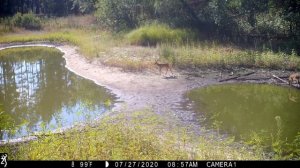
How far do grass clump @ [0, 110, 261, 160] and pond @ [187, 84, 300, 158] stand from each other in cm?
106

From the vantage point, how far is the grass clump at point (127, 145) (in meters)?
8.05

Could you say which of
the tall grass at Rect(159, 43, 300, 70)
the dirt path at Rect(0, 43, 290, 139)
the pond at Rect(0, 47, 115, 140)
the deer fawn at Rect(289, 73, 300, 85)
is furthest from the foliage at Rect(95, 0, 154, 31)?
the deer fawn at Rect(289, 73, 300, 85)

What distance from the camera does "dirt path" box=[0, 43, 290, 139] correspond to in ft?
42.6

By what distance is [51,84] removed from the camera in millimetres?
17234

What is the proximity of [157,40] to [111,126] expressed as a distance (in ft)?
43.4

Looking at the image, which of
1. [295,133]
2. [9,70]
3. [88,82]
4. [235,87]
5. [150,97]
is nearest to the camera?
[295,133]

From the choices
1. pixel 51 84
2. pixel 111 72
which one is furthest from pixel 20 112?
pixel 111 72

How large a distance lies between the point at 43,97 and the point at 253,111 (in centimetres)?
833

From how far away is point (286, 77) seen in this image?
16344 mm

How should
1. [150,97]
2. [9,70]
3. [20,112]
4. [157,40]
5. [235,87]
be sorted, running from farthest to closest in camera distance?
[157,40]
[9,70]
[235,87]
[150,97]
[20,112]

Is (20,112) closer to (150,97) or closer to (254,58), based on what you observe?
(150,97)

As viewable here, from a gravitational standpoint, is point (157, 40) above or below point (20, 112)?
above

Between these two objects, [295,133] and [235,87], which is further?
[235,87]
